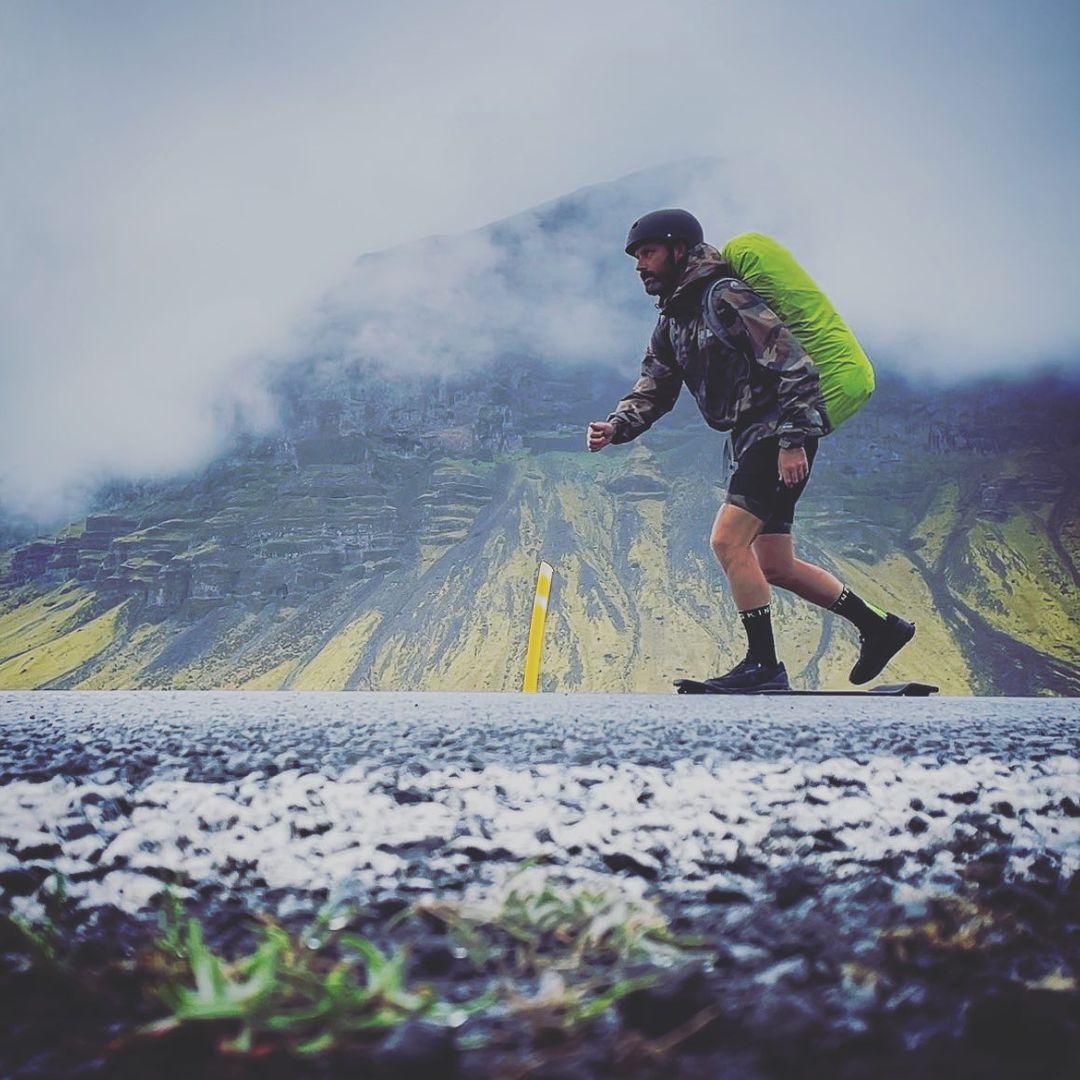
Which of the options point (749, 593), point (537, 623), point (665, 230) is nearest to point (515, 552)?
point (537, 623)

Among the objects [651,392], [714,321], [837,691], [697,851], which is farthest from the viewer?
[651,392]

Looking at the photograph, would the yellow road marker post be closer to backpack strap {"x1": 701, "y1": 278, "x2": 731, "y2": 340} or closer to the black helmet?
backpack strap {"x1": 701, "y1": 278, "x2": 731, "y2": 340}

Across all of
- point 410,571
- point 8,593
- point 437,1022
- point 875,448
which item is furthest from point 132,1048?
point 8,593

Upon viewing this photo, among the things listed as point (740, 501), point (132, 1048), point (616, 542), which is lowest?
point (616, 542)

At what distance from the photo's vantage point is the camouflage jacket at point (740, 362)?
5.39 meters

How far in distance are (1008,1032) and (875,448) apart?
572 feet

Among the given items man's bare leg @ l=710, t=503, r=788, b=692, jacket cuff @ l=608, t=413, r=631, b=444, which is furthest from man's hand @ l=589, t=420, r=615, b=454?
man's bare leg @ l=710, t=503, r=788, b=692

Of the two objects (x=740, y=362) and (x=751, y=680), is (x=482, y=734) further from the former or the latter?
(x=740, y=362)

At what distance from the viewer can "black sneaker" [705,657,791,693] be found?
528cm

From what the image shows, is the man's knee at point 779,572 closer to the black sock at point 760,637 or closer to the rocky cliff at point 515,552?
the black sock at point 760,637

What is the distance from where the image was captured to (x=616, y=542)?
516ft

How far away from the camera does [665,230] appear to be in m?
5.68

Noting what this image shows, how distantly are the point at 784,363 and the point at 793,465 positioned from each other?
0.63m

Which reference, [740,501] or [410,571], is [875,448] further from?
[740,501]
